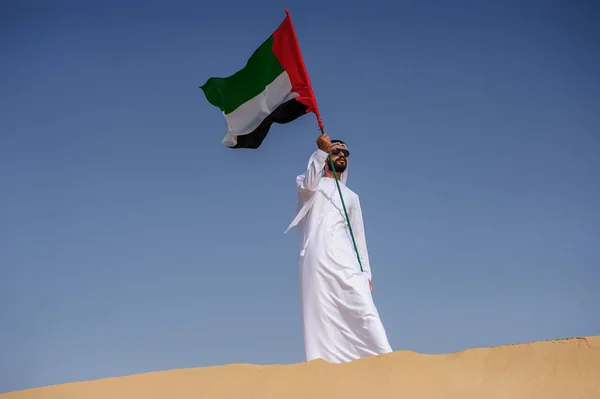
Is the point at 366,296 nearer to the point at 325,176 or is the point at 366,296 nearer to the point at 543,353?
the point at 325,176

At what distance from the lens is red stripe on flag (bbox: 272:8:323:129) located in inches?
274

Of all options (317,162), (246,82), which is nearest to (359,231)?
(317,162)

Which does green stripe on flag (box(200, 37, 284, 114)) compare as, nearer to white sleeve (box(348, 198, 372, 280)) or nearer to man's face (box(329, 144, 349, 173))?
man's face (box(329, 144, 349, 173))

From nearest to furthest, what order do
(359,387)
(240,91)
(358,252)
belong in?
(359,387), (358,252), (240,91)

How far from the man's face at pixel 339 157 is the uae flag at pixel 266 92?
32 cm

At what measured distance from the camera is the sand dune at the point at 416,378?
358cm

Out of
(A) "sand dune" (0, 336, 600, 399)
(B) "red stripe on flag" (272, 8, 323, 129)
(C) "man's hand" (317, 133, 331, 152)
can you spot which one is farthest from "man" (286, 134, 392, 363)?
(A) "sand dune" (0, 336, 600, 399)

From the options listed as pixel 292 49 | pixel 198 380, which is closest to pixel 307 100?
pixel 292 49

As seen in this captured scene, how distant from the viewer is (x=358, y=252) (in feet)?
22.5

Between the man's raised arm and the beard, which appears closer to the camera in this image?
the man's raised arm

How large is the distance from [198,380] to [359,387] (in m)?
0.96

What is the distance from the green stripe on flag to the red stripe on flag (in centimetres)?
7

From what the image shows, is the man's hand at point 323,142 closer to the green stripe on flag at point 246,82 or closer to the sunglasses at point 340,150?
the sunglasses at point 340,150

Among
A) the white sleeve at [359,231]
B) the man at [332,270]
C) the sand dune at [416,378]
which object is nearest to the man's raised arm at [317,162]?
the man at [332,270]
